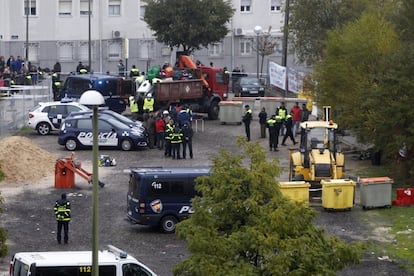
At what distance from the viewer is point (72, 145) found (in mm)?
42000

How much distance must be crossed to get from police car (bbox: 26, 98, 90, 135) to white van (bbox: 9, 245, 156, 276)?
23.7 m

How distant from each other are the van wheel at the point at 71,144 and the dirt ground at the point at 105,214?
40cm

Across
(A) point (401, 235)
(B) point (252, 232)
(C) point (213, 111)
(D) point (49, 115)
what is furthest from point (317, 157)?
(C) point (213, 111)

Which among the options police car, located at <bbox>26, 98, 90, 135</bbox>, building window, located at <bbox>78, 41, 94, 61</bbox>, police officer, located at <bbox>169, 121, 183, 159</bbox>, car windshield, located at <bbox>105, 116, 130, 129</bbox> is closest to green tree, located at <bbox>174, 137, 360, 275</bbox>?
police officer, located at <bbox>169, 121, 183, 159</bbox>

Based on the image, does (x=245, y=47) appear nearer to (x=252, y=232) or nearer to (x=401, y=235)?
(x=401, y=235)

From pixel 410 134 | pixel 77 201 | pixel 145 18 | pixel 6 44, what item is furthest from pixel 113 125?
pixel 6 44

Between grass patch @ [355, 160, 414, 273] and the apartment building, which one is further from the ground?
the apartment building

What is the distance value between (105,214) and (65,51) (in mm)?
40979

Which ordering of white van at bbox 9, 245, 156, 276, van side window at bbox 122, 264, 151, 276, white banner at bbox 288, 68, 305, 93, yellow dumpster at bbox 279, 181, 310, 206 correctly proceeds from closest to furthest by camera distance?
1. white van at bbox 9, 245, 156, 276
2. van side window at bbox 122, 264, 151, 276
3. yellow dumpster at bbox 279, 181, 310, 206
4. white banner at bbox 288, 68, 305, 93

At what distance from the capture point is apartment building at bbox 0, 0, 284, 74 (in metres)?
70.1

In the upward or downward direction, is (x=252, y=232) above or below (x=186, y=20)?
below

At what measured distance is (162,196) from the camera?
29391mm

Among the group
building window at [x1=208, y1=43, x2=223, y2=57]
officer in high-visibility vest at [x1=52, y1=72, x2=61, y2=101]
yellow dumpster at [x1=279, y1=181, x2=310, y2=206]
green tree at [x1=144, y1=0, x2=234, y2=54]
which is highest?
green tree at [x1=144, y1=0, x2=234, y2=54]

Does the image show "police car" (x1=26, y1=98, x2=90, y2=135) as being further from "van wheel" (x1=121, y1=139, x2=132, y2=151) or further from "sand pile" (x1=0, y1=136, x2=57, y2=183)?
"sand pile" (x1=0, y1=136, x2=57, y2=183)
